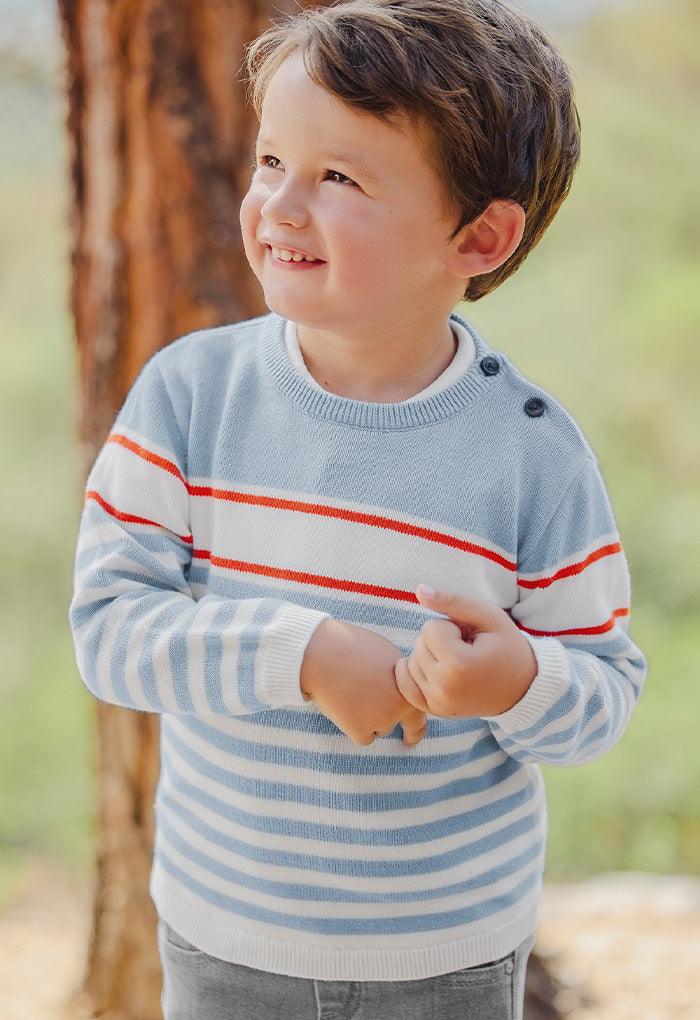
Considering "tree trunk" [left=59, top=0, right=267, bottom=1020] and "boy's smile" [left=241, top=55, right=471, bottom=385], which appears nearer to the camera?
"boy's smile" [left=241, top=55, right=471, bottom=385]

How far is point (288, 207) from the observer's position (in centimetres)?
88

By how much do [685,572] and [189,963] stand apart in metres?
3.00

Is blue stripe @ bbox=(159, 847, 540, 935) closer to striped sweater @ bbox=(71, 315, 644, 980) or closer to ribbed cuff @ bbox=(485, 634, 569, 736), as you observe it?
striped sweater @ bbox=(71, 315, 644, 980)

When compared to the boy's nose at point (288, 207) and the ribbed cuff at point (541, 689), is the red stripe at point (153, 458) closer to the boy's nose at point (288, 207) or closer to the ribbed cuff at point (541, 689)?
the boy's nose at point (288, 207)

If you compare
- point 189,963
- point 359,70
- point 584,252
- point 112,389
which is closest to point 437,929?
point 189,963

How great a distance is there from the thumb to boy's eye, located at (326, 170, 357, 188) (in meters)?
0.35

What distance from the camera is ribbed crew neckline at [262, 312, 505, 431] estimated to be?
3.22 feet

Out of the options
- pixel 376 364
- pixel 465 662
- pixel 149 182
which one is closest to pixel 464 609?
pixel 465 662

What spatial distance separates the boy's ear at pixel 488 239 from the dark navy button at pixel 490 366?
9cm

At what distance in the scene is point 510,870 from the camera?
3.42 feet

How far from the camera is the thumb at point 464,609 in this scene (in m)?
0.86

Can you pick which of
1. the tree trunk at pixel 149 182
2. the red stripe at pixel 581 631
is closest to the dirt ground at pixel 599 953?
the tree trunk at pixel 149 182

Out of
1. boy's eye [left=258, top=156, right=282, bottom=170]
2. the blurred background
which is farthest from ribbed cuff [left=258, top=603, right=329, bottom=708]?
the blurred background

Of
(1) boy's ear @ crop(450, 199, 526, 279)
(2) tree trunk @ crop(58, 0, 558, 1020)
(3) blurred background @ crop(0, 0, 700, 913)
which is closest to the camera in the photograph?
(1) boy's ear @ crop(450, 199, 526, 279)
